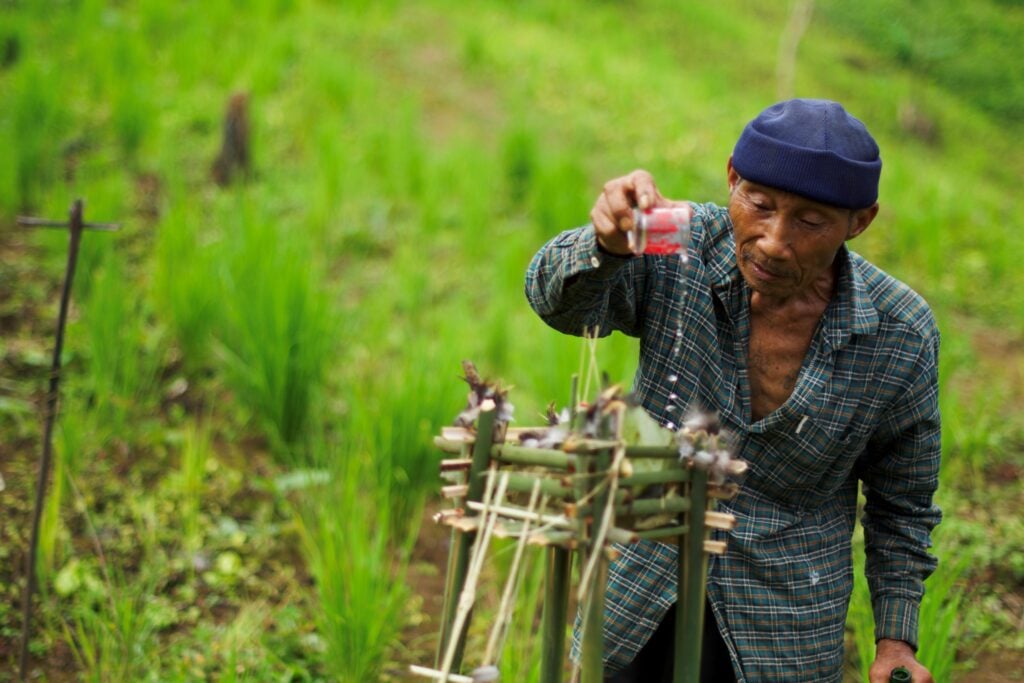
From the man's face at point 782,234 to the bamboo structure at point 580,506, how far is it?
43cm

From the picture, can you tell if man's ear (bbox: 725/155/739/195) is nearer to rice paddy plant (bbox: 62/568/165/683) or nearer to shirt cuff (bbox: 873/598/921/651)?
shirt cuff (bbox: 873/598/921/651)

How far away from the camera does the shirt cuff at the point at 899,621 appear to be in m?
1.68

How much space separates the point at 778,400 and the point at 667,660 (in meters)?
0.48

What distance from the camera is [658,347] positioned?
1647mm

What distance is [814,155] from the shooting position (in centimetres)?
143

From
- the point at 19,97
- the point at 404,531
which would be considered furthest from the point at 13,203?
the point at 404,531

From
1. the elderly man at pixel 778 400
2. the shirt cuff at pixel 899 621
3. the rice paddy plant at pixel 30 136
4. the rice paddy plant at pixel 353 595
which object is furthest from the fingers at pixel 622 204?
the rice paddy plant at pixel 30 136

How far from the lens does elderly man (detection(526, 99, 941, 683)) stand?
1550mm

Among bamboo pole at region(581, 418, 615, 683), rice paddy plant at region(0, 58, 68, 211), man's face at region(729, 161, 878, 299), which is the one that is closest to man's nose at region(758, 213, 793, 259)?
man's face at region(729, 161, 878, 299)

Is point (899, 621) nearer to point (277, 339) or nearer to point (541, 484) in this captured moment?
point (541, 484)

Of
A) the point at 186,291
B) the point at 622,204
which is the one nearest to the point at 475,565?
the point at 622,204

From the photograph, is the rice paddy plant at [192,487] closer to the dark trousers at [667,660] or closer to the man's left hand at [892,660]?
the dark trousers at [667,660]

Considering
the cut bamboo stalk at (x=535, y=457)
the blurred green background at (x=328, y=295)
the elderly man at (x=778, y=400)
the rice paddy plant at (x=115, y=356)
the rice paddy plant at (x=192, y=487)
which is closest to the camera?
the cut bamboo stalk at (x=535, y=457)

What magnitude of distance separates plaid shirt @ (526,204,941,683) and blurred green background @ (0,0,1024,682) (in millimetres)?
588
